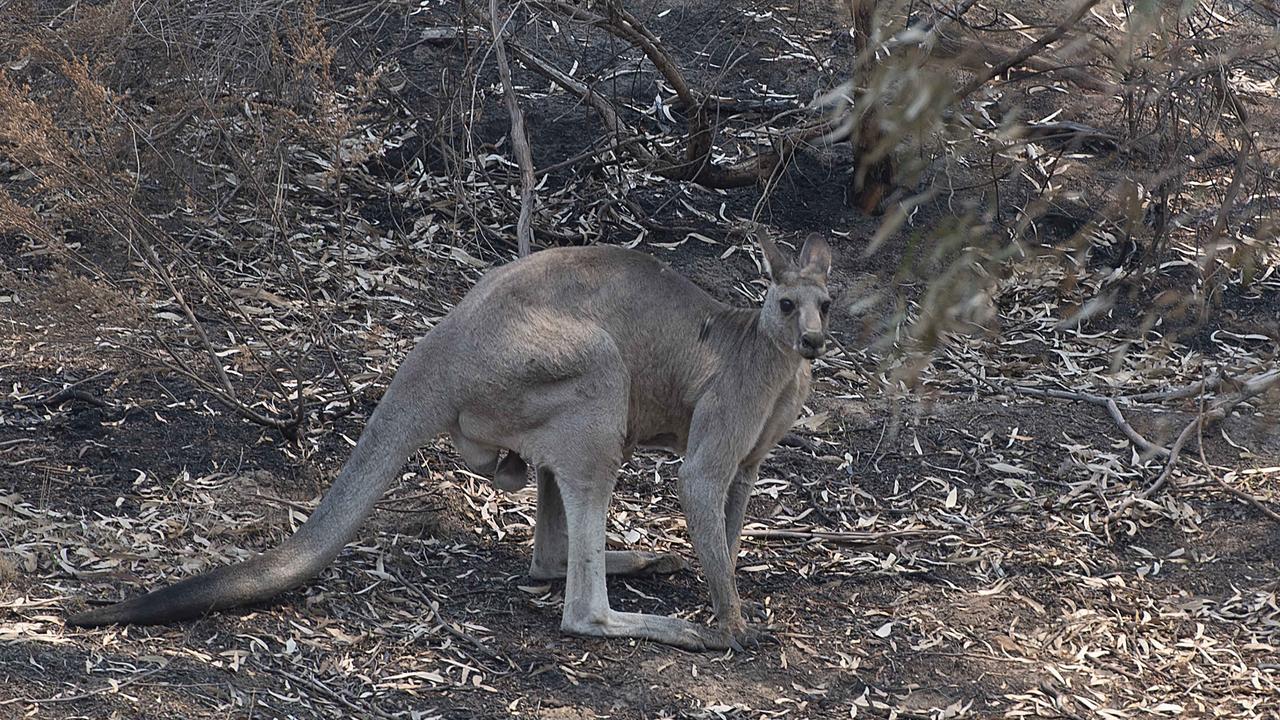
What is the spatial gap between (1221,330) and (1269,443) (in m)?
1.26

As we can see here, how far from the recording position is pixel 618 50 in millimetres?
9039

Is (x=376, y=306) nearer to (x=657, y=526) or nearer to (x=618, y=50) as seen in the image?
(x=657, y=526)

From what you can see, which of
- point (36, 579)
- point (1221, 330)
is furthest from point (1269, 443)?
point (36, 579)

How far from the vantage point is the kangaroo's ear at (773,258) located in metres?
5.09

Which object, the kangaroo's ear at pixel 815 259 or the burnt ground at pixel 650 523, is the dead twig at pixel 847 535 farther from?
the kangaroo's ear at pixel 815 259

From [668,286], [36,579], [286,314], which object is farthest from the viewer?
[286,314]

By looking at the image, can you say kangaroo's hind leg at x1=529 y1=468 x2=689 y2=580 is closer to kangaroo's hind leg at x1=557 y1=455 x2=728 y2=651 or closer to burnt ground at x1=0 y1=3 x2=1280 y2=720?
burnt ground at x1=0 y1=3 x2=1280 y2=720

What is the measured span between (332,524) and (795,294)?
1828mm

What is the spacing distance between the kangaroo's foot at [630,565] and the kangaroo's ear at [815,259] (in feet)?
4.30

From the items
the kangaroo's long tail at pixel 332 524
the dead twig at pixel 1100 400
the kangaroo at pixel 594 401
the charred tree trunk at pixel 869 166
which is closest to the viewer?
the kangaroo's long tail at pixel 332 524

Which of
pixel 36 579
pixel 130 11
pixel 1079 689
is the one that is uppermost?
pixel 130 11

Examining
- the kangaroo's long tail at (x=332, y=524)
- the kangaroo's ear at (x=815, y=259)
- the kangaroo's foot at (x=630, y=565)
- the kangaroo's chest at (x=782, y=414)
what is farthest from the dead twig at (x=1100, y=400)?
the kangaroo's long tail at (x=332, y=524)

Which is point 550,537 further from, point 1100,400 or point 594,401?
point 1100,400

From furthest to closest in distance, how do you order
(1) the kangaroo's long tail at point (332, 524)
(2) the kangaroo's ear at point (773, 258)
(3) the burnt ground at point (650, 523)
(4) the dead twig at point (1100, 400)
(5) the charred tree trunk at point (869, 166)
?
(5) the charred tree trunk at point (869, 166), (4) the dead twig at point (1100, 400), (2) the kangaroo's ear at point (773, 258), (3) the burnt ground at point (650, 523), (1) the kangaroo's long tail at point (332, 524)
